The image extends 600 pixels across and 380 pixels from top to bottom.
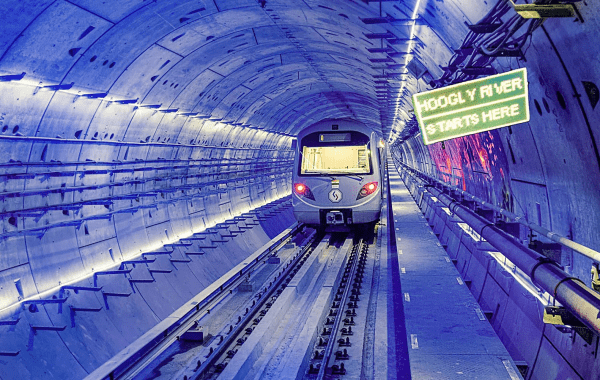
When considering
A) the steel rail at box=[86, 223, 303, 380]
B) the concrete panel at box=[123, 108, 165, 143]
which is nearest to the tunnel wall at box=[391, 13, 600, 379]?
the steel rail at box=[86, 223, 303, 380]

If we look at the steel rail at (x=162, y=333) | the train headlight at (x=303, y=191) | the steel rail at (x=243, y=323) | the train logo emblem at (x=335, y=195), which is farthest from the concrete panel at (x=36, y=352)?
the train logo emblem at (x=335, y=195)

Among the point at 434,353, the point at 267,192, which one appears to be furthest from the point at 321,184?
the point at 267,192

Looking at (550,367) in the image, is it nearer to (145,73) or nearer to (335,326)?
(335,326)

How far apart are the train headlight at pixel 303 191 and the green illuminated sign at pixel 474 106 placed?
25.6ft

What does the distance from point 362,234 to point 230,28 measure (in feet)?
25.4

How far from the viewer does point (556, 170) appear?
7.00 meters

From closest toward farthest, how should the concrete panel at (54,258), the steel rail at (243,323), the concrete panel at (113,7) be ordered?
the steel rail at (243,323)
the concrete panel at (113,7)
the concrete panel at (54,258)

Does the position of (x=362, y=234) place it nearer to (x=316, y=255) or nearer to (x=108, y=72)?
(x=316, y=255)

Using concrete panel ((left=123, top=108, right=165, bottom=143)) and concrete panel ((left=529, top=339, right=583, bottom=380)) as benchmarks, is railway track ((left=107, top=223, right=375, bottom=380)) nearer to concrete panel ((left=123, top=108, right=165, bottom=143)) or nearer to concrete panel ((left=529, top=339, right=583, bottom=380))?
concrete panel ((left=529, top=339, right=583, bottom=380))

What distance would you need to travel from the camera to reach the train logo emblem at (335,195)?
1404 cm

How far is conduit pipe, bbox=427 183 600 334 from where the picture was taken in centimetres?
408

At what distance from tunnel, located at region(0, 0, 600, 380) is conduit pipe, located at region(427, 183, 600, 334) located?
0.04 m

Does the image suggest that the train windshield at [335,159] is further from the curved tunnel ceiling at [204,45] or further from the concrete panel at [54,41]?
the concrete panel at [54,41]

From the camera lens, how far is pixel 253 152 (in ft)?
76.1
